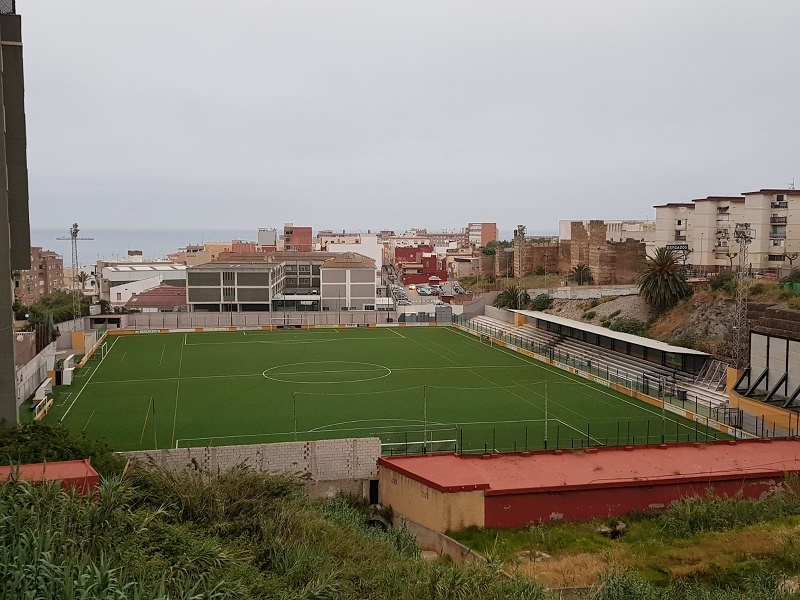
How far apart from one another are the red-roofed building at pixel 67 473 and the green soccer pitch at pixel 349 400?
6.81 meters

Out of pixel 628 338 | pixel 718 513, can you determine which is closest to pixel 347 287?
pixel 628 338

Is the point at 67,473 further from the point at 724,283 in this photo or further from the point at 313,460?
the point at 724,283

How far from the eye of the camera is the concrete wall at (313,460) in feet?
60.5

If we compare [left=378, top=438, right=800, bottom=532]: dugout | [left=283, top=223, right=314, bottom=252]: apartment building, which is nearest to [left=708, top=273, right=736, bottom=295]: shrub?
[left=378, top=438, right=800, bottom=532]: dugout

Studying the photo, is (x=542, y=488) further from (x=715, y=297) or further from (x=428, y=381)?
(x=715, y=297)

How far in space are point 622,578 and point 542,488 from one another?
4589 mm

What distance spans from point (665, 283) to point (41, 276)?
92904mm

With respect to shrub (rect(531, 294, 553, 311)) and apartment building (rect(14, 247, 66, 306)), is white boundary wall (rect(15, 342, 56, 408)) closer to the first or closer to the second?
shrub (rect(531, 294, 553, 311))

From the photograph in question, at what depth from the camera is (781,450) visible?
20.2 meters

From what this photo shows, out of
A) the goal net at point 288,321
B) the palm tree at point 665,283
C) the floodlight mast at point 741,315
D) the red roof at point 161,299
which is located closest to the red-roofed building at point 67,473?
the floodlight mast at point 741,315

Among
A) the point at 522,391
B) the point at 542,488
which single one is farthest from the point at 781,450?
the point at 522,391

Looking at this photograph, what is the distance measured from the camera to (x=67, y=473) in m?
14.5

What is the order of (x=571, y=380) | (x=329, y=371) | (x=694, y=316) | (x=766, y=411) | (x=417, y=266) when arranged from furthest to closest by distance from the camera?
(x=417, y=266) < (x=694, y=316) < (x=329, y=371) < (x=571, y=380) < (x=766, y=411)

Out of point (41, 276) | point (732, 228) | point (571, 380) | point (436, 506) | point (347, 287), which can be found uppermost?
point (732, 228)
